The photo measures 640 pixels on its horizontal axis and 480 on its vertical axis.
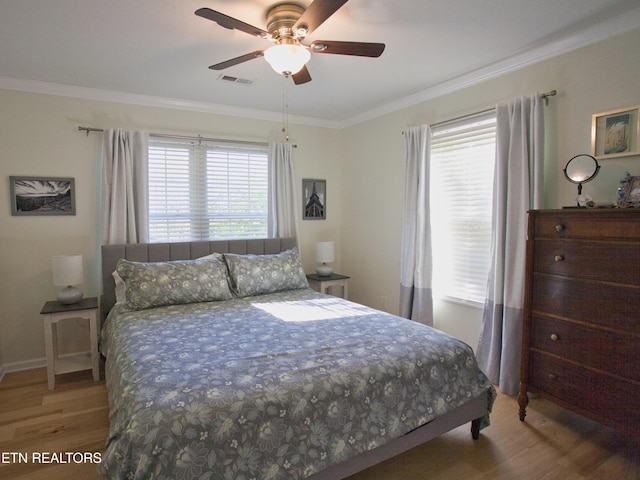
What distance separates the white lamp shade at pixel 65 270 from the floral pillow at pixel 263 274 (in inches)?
48.1

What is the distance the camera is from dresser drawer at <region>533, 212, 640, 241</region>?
75.4 inches

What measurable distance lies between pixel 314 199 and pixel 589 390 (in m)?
3.25

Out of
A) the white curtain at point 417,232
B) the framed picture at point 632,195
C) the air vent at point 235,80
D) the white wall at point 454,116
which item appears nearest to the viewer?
the framed picture at point 632,195

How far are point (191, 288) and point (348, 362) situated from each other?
5.61 feet

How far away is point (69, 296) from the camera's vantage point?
303 cm

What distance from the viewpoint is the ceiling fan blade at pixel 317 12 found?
1.61 meters

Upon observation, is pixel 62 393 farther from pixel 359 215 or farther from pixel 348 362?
pixel 359 215

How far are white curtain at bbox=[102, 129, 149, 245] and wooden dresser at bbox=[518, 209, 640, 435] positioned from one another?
3.30m

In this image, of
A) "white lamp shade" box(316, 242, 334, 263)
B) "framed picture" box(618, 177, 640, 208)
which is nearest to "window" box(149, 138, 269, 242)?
"white lamp shade" box(316, 242, 334, 263)

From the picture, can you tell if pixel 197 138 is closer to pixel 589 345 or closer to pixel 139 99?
pixel 139 99

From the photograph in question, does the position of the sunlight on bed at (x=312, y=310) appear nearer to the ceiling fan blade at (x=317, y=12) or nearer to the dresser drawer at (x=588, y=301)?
the dresser drawer at (x=588, y=301)

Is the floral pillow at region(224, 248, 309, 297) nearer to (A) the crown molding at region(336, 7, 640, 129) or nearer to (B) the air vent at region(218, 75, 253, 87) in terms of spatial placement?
(B) the air vent at region(218, 75, 253, 87)

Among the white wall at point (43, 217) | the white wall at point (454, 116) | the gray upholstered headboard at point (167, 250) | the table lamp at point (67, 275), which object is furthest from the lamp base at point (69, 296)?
the white wall at point (454, 116)

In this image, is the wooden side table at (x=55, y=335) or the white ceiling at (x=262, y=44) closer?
the white ceiling at (x=262, y=44)
